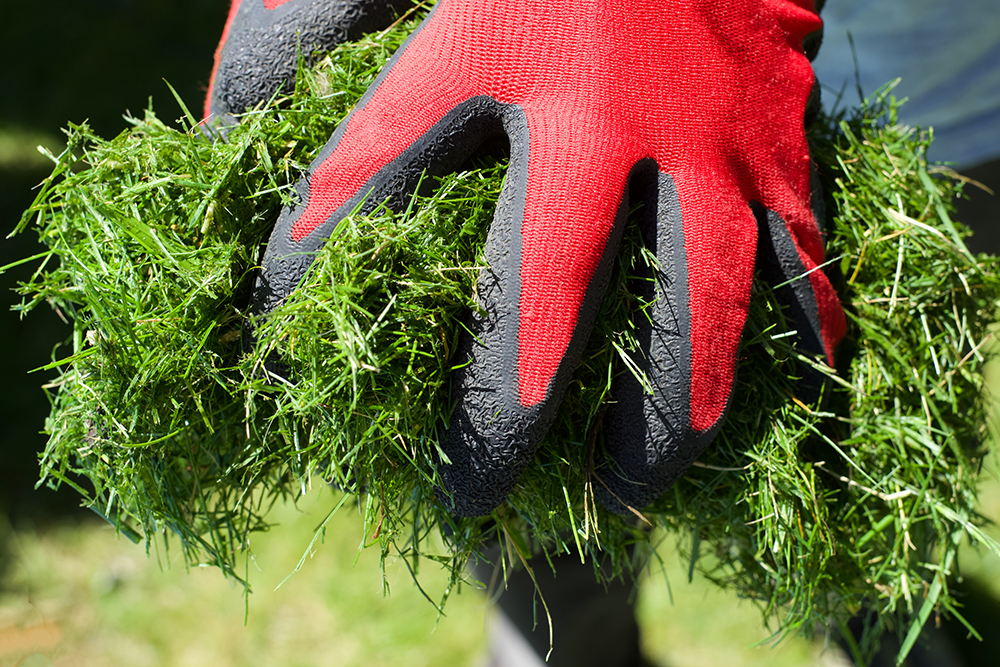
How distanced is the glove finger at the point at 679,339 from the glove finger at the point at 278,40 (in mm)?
433

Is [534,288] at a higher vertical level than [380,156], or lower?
lower

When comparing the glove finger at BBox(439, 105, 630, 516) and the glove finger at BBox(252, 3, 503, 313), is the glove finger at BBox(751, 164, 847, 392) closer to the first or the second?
the glove finger at BBox(439, 105, 630, 516)

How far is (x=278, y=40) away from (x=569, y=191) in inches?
17.1

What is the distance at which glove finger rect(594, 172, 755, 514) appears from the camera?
0.86 meters

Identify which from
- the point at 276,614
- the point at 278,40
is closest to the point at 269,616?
the point at 276,614

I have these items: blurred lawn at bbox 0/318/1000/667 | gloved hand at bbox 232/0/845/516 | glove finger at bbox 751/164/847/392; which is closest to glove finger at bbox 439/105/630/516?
gloved hand at bbox 232/0/845/516

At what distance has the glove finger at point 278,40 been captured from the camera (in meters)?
0.93

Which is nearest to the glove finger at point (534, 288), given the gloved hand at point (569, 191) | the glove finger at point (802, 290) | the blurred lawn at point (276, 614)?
the gloved hand at point (569, 191)

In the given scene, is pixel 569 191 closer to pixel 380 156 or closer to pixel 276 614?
pixel 380 156

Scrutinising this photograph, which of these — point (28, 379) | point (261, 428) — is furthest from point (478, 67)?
point (28, 379)

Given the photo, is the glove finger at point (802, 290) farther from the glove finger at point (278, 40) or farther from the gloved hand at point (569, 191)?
the glove finger at point (278, 40)

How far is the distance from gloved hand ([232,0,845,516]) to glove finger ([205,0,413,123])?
109mm

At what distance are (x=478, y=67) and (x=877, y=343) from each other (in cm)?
66

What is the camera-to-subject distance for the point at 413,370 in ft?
2.67
